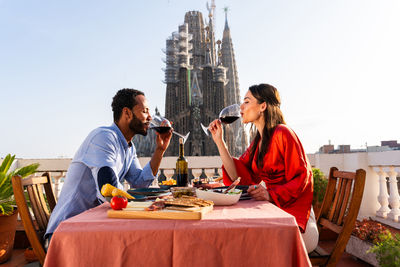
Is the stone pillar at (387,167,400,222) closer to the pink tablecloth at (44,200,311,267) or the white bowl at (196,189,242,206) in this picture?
the white bowl at (196,189,242,206)

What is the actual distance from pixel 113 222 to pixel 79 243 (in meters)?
0.13

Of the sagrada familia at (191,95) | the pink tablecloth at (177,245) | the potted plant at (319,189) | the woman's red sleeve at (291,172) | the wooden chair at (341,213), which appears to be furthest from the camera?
the sagrada familia at (191,95)

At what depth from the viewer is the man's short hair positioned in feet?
7.42

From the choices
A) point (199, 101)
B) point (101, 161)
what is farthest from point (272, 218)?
point (199, 101)

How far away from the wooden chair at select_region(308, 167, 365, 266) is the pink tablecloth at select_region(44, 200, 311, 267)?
2.80 feet

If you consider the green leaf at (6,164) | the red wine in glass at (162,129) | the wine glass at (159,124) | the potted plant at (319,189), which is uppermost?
the wine glass at (159,124)

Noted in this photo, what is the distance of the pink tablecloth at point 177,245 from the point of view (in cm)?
102

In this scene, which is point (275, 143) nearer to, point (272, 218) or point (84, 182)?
point (272, 218)

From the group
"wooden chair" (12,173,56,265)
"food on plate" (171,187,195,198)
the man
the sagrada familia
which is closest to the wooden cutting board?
"food on plate" (171,187,195,198)

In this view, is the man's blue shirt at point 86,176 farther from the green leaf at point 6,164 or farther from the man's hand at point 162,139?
the green leaf at point 6,164

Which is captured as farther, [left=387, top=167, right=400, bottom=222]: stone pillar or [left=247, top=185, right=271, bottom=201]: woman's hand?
[left=387, top=167, right=400, bottom=222]: stone pillar

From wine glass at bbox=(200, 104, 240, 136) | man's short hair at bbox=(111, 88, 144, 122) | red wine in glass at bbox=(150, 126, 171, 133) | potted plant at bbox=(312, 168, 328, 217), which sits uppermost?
man's short hair at bbox=(111, 88, 144, 122)

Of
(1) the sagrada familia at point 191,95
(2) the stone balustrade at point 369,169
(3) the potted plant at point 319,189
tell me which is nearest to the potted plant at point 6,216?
(2) the stone balustrade at point 369,169

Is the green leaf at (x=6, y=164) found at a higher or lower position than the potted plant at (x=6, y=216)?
higher
